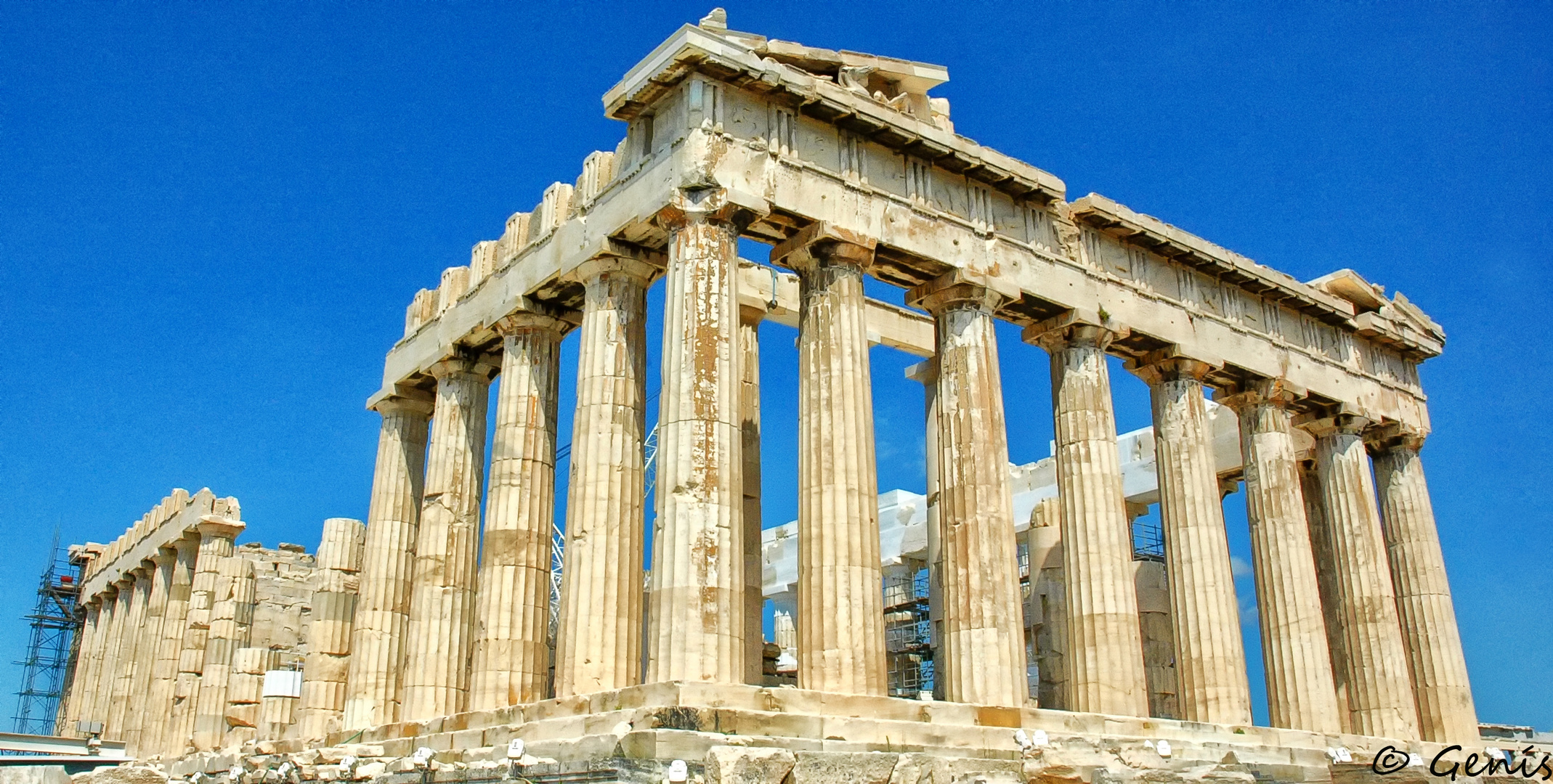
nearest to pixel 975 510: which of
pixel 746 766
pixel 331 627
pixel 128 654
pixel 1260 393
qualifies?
pixel 746 766

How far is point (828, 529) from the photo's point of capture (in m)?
19.6

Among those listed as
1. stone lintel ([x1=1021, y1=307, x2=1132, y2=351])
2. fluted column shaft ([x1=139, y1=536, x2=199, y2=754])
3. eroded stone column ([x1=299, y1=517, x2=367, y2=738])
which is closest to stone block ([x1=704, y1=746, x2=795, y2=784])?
stone lintel ([x1=1021, y1=307, x2=1132, y2=351])

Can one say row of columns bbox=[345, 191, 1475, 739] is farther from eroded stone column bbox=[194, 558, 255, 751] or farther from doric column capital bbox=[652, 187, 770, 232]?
eroded stone column bbox=[194, 558, 255, 751]

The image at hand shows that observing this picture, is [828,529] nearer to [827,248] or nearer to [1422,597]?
[827,248]

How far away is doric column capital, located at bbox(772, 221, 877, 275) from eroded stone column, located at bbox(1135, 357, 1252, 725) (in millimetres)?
7781

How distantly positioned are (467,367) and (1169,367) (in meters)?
13.4

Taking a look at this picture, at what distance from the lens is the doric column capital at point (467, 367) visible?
2609cm

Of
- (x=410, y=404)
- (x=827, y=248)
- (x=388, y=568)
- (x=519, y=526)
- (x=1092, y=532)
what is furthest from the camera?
(x=410, y=404)

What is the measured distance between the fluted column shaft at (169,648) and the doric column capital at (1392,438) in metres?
29.8

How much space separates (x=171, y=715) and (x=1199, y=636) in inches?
1036

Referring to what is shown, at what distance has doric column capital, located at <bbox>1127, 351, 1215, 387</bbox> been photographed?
26.0 metres

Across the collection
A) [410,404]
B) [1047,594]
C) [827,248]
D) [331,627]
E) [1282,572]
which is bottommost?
[331,627]

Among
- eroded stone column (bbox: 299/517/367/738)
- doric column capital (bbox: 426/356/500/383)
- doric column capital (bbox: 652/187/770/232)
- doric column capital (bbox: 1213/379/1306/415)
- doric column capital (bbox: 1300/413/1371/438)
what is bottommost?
eroded stone column (bbox: 299/517/367/738)

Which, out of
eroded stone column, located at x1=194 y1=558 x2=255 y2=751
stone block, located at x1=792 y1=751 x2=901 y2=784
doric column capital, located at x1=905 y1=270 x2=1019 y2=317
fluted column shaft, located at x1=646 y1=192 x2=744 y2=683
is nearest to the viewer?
stone block, located at x1=792 y1=751 x2=901 y2=784
